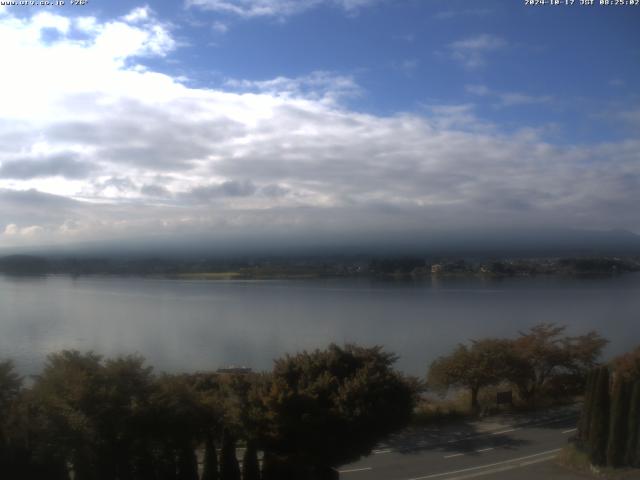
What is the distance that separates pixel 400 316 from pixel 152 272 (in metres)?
28.4

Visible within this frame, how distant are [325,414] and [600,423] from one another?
4009mm

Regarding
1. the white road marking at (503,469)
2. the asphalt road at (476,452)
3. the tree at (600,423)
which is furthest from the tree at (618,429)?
the white road marking at (503,469)

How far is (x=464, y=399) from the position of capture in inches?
575

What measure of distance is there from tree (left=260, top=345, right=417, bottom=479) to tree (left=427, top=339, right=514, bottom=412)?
20.7 feet

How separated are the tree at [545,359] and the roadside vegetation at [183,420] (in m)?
7.39

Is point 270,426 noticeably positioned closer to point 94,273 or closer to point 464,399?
point 464,399

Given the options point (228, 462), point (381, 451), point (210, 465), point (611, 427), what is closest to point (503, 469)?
point (611, 427)

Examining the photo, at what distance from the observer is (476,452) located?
10.0 m

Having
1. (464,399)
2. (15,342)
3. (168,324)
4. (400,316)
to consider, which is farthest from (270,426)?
(400,316)

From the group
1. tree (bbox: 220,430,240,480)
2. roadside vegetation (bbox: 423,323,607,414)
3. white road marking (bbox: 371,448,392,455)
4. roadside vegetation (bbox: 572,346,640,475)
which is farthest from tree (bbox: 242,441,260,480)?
roadside vegetation (bbox: 423,323,607,414)

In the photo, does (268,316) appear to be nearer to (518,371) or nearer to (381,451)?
(518,371)

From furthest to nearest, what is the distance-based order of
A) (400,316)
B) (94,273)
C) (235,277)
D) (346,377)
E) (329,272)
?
1. (329,272)
2. (235,277)
3. (94,273)
4. (400,316)
5. (346,377)

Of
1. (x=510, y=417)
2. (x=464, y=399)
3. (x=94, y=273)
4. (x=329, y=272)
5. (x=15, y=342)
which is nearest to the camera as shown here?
(x=510, y=417)

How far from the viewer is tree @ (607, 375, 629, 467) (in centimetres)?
819
